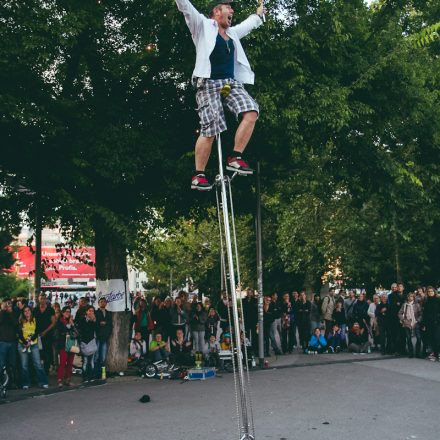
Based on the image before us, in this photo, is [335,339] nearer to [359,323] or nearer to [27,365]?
[359,323]

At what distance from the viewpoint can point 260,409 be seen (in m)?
11.1

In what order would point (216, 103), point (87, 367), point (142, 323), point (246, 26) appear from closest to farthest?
point (216, 103), point (246, 26), point (87, 367), point (142, 323)

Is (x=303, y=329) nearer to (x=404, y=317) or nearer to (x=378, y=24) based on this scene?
(x=404, y=317)

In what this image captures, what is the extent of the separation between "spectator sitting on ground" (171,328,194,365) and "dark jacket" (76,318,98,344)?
250 cm

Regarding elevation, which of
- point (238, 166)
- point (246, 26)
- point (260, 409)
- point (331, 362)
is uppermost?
point (246, 26)

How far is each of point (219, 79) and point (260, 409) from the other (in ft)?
21.9

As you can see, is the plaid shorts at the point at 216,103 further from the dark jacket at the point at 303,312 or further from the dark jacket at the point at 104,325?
the dark jacket at the point at 303,312

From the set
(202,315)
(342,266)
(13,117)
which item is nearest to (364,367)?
(202,315)

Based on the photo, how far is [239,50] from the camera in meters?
6.14

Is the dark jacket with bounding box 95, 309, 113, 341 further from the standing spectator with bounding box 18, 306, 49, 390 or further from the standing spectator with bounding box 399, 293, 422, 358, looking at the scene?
the standing spectator with bounding box 399, 293, 422, 358

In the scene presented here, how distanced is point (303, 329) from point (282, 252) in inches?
587

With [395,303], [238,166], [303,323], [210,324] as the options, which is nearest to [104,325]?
[210,324]

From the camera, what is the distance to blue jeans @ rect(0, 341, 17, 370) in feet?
45.0

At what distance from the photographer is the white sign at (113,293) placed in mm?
16719
